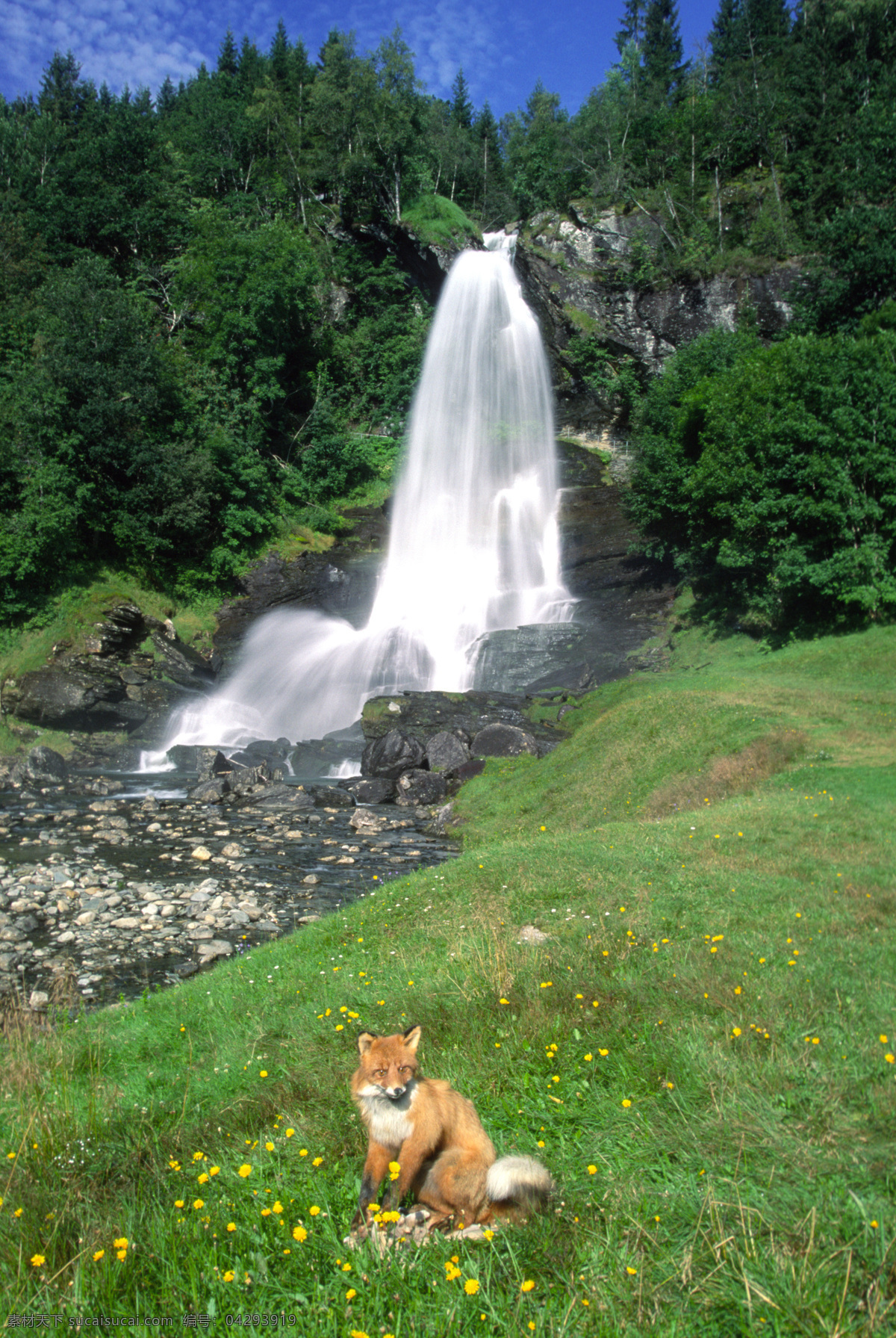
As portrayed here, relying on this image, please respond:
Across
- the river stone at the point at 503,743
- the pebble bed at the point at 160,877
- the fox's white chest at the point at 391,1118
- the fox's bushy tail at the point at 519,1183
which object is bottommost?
the pebble bed at the point at 160,877

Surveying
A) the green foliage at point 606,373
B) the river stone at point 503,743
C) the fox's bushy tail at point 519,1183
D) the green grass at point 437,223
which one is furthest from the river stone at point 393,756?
the green grass at point 437,223

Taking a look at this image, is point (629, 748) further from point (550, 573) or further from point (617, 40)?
point (617, 40)

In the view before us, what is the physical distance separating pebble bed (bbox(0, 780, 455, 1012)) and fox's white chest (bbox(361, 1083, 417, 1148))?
5925mm

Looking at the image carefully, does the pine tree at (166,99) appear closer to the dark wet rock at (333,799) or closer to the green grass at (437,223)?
the green grass at (437,223)

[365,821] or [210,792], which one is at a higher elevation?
[210,792]

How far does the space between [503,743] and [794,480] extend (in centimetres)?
1349

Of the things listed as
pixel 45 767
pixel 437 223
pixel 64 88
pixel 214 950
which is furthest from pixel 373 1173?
pixel 64 88

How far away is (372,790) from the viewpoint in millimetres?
22531

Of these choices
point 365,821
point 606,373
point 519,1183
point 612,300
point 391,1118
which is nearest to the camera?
point 519,1183

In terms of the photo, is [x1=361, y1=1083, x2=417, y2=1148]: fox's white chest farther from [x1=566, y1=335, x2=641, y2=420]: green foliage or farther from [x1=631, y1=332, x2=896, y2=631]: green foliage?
[x1=566, y1=335, x2=641, y2=420]: green foliage

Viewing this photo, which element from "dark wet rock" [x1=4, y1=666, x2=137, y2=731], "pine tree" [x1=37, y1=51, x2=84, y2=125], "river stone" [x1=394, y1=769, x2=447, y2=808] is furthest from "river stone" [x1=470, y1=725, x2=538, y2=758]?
"pine tree" [x1=37, y1=51, x2=84, y2=125]

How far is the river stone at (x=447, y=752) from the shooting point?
2344 centimetres

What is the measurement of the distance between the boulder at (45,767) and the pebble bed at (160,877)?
158 cm

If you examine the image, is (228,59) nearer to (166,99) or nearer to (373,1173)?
(166,99)
